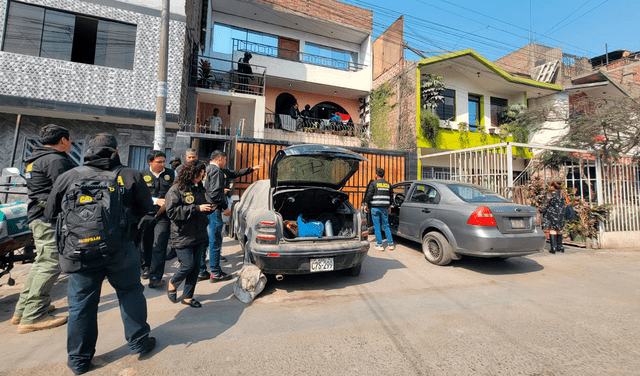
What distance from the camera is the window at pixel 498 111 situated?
15964 millimetres

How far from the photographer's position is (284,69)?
13.7 metres

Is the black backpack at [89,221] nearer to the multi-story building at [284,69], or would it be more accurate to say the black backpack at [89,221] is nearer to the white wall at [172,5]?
the white wall at [172,5]

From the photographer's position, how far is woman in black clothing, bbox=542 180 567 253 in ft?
21.2

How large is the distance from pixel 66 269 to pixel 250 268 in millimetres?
1967

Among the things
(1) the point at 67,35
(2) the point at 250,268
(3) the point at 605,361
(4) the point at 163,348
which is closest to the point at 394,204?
(2) the point at 250,268


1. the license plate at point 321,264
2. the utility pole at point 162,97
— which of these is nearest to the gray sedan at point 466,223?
the license plate at point 321,264

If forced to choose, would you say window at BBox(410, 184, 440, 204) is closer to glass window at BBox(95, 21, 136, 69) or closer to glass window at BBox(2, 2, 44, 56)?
glass window at BBox(95, 21, 136, 69)

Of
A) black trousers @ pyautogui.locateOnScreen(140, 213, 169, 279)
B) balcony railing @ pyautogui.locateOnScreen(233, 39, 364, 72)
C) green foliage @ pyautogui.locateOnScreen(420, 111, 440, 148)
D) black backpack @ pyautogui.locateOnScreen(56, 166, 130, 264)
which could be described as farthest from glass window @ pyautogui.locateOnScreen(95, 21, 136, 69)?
green foliage @ pyautogui.locateOnScreen(420, 111, 440, 148)

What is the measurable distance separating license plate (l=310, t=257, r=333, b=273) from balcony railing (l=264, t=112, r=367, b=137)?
1027cm

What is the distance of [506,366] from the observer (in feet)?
7.37

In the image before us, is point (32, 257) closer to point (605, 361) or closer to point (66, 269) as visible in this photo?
point (66, 269)

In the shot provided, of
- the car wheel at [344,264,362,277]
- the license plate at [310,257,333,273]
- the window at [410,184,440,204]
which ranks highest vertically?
the window at [410,184,440,204]

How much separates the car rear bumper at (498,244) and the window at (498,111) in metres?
13.7

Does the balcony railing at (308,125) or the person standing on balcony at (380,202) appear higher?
the balcony railing at (308,125)
